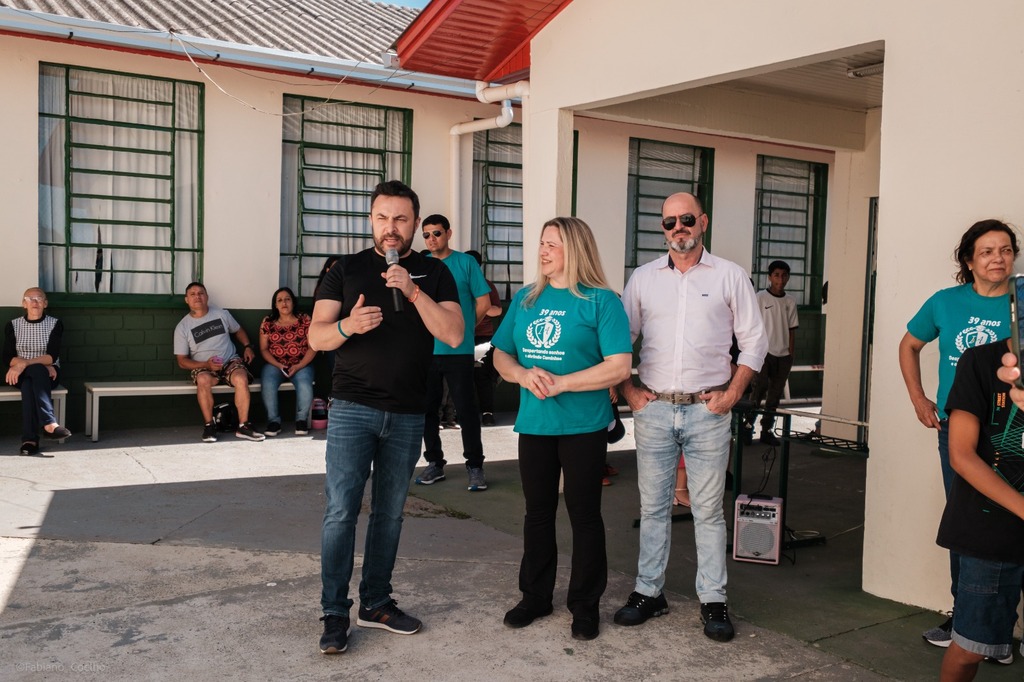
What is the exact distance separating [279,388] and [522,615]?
18.5 feet

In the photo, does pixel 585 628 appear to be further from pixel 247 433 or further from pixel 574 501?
pixel 247 433

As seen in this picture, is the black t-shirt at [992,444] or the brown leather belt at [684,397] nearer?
the black t-shirt at [992,444]

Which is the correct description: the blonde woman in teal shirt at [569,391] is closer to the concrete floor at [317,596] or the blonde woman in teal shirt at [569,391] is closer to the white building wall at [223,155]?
the concrete floor at [317,596]

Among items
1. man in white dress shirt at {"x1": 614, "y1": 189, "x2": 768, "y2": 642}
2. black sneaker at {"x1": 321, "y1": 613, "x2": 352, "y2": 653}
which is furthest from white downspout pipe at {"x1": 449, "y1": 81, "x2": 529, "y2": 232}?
black sneaker at {"x1": 321, "y1": 613, "x2": 352, "y2": 653}

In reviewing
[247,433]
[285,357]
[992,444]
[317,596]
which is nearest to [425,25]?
[285,357]

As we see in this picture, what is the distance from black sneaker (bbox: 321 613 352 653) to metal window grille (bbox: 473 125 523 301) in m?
7.46

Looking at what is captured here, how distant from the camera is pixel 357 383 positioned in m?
4.11

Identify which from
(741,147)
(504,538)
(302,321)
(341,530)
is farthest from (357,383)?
(741,147)

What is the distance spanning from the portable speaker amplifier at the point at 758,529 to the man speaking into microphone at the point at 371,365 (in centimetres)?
225

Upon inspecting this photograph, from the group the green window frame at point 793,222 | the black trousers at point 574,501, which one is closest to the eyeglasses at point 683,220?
the black trousers at point 574,501

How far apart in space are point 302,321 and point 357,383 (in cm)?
586

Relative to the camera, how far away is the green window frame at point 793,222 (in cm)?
1347

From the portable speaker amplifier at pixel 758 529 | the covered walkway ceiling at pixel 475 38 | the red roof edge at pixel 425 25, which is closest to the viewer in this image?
Answer: the portable speaker amplifier at pixel 758 529

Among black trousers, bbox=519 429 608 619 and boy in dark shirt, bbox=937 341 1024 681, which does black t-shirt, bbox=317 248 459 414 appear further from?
boy in dark shirt, bbox=937 341 1024 681
